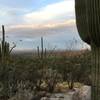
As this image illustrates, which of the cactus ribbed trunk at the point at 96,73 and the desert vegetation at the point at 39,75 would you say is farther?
the desert vegetation at the point at 39,75

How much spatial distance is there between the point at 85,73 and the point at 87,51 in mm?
3067

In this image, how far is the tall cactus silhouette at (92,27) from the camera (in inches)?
295

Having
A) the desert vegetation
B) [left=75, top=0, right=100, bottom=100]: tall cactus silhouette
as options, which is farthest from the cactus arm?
the desert vegetation

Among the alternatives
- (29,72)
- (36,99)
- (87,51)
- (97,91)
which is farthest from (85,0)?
(87,51)

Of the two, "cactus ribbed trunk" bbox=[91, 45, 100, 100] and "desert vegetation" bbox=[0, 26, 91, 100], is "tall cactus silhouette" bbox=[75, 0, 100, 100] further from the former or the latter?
"desert vegetation" bbox=[0, 26, 91, 100]

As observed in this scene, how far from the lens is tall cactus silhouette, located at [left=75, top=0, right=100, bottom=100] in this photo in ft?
24.6

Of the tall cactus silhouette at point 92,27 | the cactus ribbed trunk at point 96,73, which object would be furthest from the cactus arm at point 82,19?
the cactus ribbed trunk at point 96,73

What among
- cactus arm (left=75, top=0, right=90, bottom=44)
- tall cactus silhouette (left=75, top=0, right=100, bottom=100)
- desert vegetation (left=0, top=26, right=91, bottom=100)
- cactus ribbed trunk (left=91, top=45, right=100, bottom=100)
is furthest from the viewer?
desert vegetation (left=0, top=26, right=91, bottom=100)

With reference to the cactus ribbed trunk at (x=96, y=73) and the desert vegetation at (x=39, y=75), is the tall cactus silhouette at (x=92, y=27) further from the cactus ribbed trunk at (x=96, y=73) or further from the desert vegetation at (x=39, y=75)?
the desert vegetation at (x=39, y=75)

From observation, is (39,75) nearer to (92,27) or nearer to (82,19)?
(82,19)

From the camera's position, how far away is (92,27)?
7.56m

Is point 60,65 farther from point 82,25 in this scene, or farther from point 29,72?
point 82,25

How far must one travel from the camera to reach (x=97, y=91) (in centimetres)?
774

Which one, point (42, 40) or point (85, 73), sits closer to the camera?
point (85, 73)
